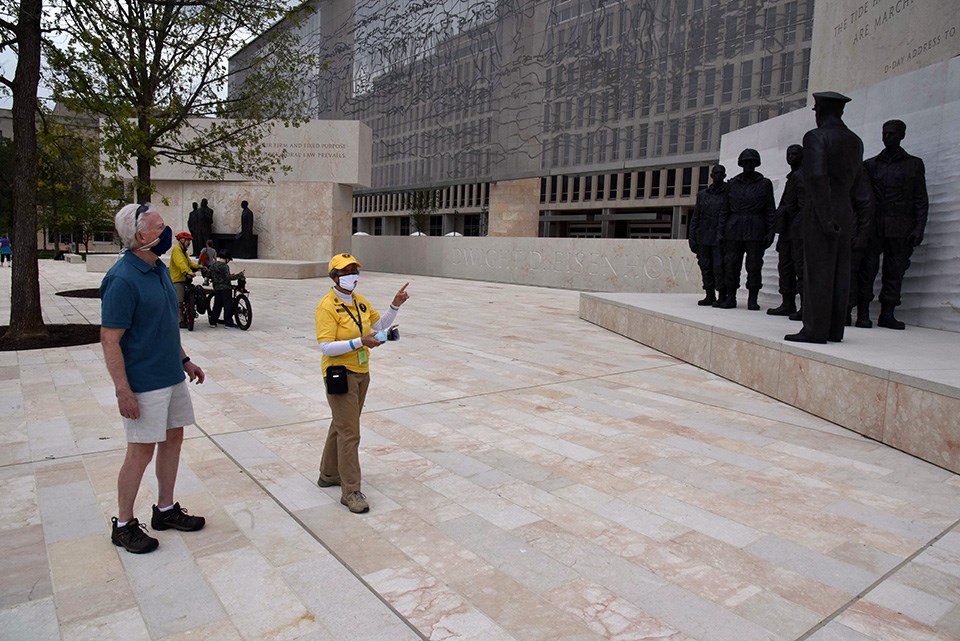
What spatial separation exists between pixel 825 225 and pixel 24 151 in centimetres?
998

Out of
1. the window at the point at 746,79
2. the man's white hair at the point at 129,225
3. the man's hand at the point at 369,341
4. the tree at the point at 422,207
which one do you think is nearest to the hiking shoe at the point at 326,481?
the man's hand at the point at 369,341

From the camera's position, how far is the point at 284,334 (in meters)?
11.0

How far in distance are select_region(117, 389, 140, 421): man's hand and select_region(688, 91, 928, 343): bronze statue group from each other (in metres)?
6.21

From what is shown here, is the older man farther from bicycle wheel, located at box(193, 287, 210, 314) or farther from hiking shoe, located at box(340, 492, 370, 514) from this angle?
bicycle wheel, located at box(193, 287, 210, 314)

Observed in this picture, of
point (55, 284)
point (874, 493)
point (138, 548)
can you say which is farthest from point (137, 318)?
point (55, 284)

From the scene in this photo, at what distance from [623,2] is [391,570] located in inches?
1477

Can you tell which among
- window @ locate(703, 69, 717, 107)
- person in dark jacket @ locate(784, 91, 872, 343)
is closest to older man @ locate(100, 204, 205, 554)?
person in dark jacket @ locate(784, 91, 872, 343)

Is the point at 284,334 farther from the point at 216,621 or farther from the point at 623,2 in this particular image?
the point at 623,2

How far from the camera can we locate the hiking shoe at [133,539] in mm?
3369

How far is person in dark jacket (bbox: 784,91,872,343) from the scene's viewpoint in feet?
22.4

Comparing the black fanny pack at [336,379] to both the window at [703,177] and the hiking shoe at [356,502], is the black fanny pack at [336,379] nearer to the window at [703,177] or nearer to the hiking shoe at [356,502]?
the hiking shoe at [356,502]

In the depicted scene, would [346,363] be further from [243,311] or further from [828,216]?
[243,311]

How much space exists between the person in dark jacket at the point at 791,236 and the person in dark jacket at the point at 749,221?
0.46m

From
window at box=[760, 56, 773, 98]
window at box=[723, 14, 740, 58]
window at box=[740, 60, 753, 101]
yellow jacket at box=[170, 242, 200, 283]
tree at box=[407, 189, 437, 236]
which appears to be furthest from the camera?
tree at box=[407, 189, 437, 236]
